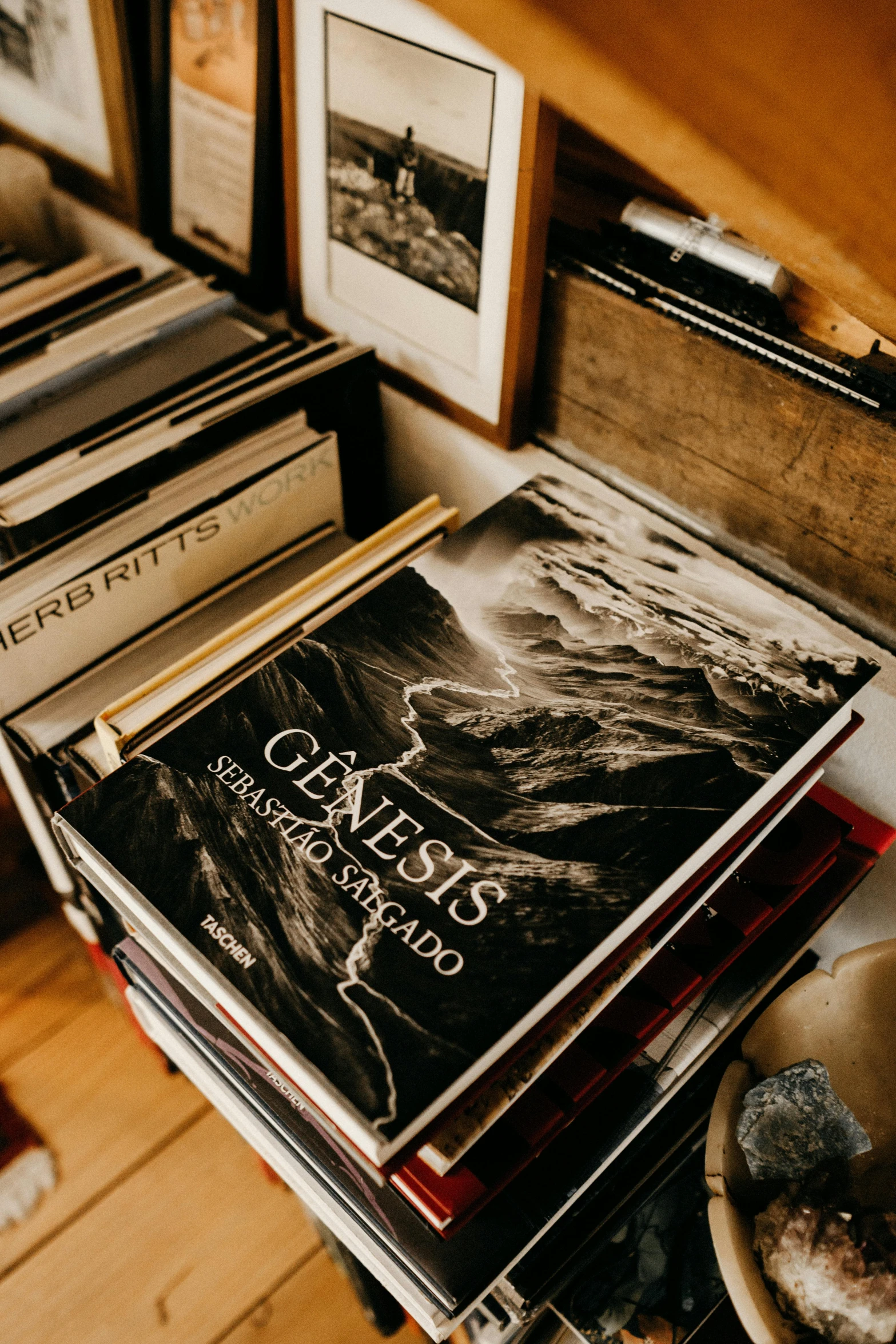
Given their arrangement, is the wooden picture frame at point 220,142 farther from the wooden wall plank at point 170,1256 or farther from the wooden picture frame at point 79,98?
the wooden wall plank at point 170,1256

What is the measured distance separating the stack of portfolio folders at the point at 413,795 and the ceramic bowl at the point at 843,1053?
0.03m

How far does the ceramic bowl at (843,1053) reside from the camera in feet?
1.98

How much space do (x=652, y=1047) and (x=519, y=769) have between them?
25 cm

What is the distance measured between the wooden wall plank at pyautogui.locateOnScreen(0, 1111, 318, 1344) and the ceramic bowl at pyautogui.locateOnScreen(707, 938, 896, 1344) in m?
0.60

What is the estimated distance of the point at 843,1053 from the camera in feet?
2.10

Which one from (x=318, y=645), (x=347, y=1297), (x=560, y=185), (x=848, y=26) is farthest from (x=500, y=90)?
(x=347, y=1297)

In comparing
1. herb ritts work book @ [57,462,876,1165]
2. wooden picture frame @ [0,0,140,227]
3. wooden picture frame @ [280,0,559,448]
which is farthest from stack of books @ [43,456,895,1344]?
wooden picture frame @ [0,0,140,227]

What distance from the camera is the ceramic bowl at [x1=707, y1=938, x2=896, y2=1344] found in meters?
0.60

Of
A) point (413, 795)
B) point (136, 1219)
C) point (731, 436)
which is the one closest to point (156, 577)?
point (413, 795)

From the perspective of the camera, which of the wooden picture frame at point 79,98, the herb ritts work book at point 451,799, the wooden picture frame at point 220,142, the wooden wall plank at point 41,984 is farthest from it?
the wooden wall plank at point 41,984

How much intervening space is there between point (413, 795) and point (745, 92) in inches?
16.6

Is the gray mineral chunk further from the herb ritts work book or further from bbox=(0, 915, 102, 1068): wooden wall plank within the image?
bbox=(0, 915, 102, 1068): wooden wall plank

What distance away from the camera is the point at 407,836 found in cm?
49

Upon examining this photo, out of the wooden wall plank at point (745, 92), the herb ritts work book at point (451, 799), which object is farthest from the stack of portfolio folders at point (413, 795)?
the wooden wall plank at point (745, 92)
